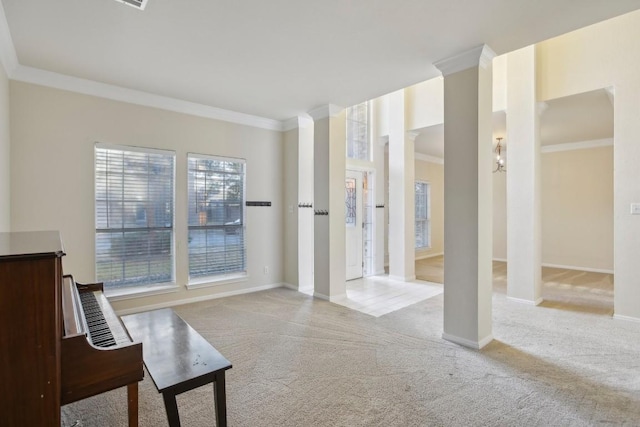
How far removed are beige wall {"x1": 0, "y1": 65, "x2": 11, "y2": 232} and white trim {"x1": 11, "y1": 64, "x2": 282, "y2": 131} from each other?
0.24 meters

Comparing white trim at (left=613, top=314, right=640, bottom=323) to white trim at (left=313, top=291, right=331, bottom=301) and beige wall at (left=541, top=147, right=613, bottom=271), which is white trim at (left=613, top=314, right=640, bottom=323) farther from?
beige wall at (left=541, top=147, right=613, bottom=271)

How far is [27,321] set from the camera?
1.07m

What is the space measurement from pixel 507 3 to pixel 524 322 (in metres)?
3.02

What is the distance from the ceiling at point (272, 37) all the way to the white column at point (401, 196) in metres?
2.17

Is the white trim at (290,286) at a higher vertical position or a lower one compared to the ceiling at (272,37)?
lower

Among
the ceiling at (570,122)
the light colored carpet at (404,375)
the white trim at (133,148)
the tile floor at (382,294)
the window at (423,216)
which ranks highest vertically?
the ceiling at (570,122)

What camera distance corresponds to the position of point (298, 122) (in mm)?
4777

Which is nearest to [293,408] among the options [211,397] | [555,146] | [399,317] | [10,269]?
[211,397]

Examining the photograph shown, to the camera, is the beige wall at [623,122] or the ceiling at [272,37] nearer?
the ceiling at [272,37]

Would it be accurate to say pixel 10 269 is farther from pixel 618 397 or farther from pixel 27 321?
pixel 618 397

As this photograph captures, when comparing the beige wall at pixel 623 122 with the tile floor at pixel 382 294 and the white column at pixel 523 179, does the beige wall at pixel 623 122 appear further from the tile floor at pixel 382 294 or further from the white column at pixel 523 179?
the tile floor at pixel 382 294

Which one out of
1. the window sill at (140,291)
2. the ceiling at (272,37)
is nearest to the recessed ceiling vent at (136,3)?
the ceiling at (272,37)

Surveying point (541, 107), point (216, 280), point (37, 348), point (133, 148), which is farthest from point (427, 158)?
point (37, 348)

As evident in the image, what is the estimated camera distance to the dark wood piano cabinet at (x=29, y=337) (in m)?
1.05
